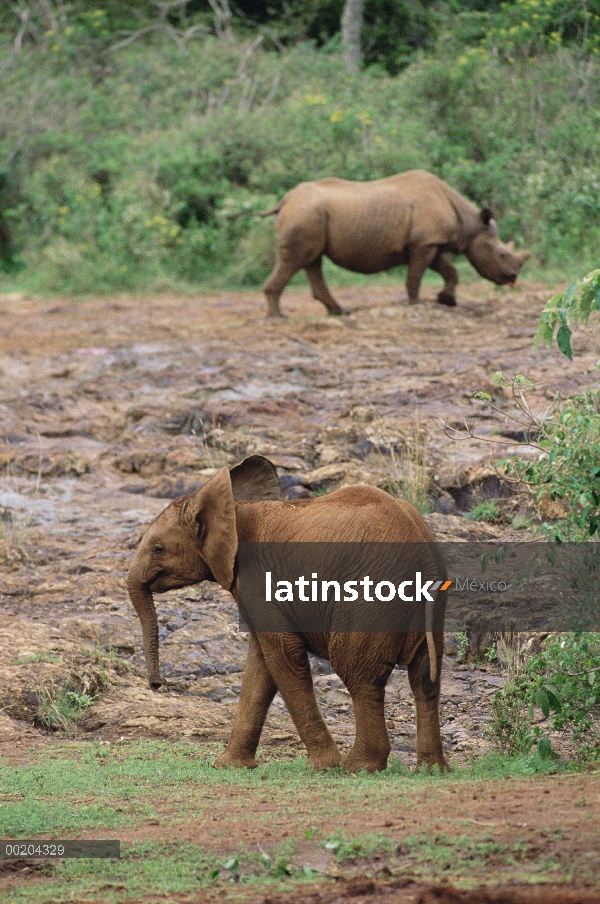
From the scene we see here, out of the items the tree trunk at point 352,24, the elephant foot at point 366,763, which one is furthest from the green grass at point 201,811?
the tree trunk at point 352,24

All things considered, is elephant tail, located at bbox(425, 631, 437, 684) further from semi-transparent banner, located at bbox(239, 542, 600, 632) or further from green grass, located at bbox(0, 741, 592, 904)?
green grass, located at bbox(0, 741, 592, 904)

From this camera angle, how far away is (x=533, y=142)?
24062mm

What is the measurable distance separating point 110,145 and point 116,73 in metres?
5.29

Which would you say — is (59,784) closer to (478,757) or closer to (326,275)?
(478,757)

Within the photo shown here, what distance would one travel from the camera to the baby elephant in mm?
6172

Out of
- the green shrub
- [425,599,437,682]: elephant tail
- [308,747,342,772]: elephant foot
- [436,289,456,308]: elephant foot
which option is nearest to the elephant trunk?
[308,747,342,772]: elephant foot

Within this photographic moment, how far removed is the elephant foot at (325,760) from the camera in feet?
20.9

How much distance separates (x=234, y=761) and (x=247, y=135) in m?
18.9

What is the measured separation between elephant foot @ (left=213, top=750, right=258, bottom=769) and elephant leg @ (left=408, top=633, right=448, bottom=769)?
0.86m

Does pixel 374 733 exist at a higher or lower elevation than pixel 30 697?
higher

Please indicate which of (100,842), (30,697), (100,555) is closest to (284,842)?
(100,842)

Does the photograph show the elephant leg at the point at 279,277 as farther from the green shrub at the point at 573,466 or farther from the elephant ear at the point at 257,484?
the green shrub at the point at 573,466

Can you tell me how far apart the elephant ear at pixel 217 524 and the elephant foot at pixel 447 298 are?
451 inches

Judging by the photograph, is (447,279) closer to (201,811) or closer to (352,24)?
(201,811)
